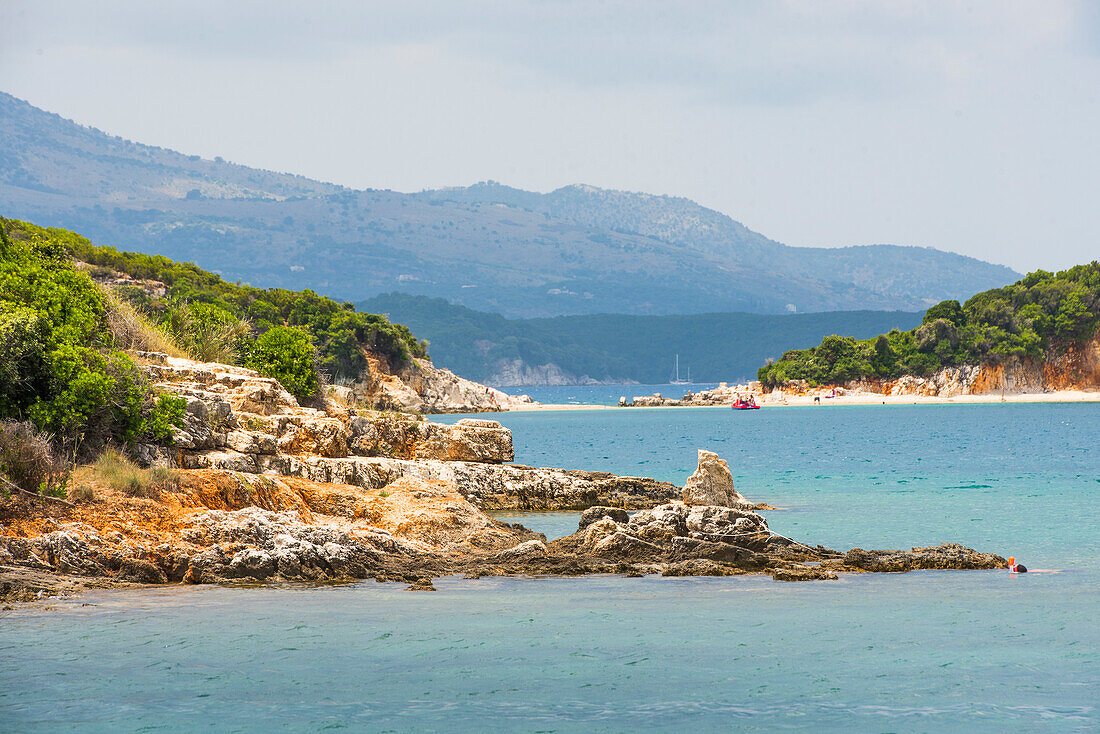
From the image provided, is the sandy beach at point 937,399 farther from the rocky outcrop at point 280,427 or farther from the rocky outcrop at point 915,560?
the rocky outcrop at point 915,560

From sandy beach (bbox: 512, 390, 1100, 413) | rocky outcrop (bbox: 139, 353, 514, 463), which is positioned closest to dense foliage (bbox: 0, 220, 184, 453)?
rocky outcrop (bbox: 139, 353, 514, 463)

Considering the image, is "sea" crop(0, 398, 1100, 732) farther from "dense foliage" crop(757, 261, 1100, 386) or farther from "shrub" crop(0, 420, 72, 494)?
"dense foliage" crop(757, 261, 1100, 386)

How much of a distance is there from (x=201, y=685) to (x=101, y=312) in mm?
16107

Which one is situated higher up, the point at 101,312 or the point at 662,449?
the point at 101,312

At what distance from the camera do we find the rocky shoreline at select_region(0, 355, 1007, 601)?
18.2m

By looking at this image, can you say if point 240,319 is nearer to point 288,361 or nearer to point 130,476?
point 288,361

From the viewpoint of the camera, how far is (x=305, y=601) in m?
17.0

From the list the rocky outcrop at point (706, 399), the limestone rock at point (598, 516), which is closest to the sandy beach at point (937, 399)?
the rocky outcrop at point (706, 399)

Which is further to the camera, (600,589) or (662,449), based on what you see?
(662,449)

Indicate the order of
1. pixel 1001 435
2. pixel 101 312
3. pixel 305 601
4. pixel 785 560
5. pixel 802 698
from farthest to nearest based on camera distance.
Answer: pixel 1001 435
pixel 101 312
pixel 785 560
pixel 305 601
pixel 802 698

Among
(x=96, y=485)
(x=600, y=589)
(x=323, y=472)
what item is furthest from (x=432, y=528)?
(x=96, y=485)

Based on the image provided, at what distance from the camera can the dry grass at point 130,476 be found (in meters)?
19.5

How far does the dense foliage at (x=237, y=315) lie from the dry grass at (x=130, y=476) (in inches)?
495

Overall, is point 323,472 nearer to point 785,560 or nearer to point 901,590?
point 785,560
